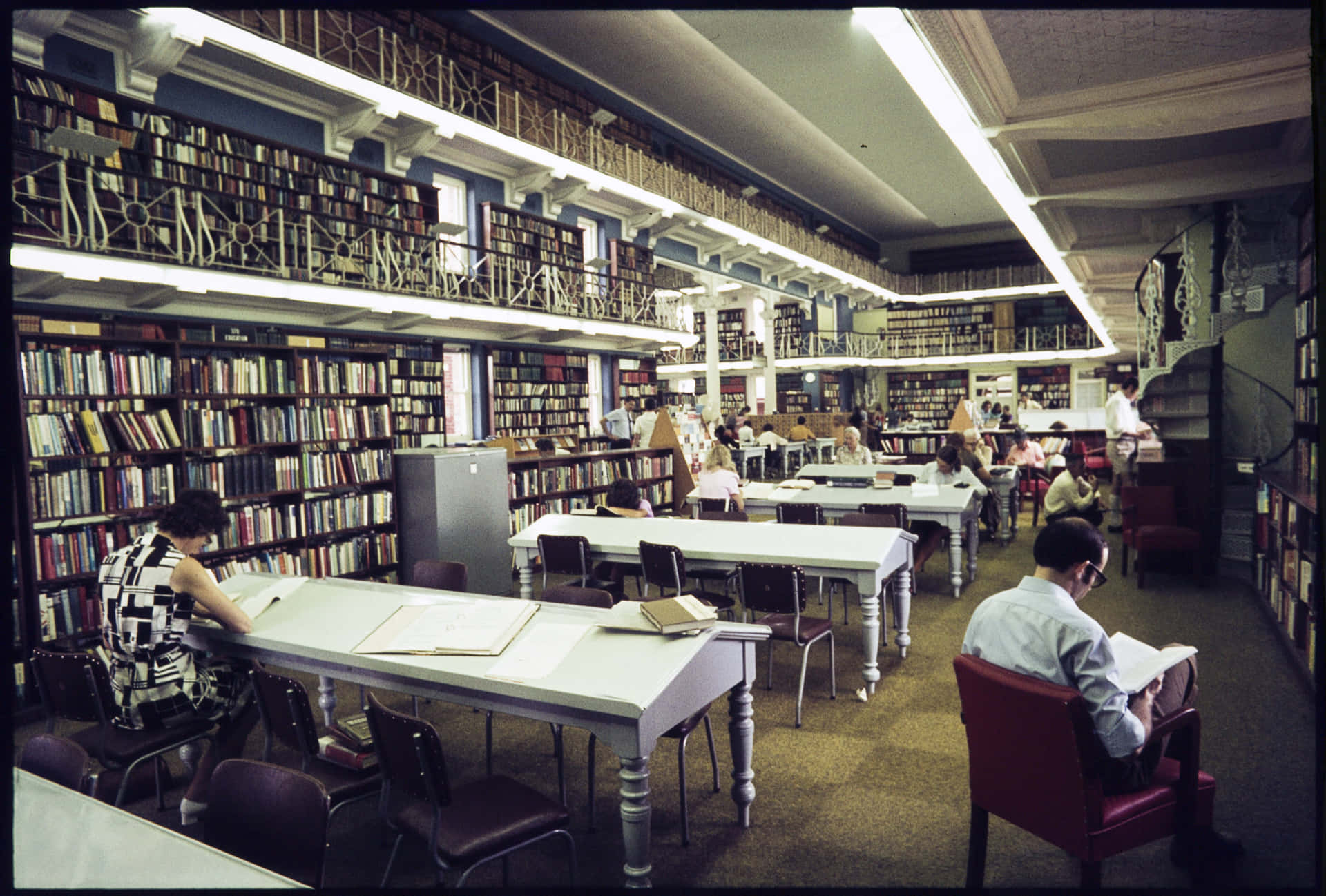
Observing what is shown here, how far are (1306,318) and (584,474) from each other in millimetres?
6184

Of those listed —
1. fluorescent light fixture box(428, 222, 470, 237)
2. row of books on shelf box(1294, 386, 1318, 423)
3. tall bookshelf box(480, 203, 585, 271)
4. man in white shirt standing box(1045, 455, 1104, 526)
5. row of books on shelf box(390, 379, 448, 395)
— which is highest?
tall bookshelf box(480, 203, 585, 271)

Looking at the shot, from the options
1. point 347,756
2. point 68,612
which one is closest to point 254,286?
point 68,612

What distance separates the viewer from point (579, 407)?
11258 mm

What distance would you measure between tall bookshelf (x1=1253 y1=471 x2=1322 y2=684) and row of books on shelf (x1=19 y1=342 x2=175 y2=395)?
635 cm

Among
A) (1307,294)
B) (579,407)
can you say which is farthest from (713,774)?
(579,407)

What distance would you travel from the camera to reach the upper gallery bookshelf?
4.27 meters

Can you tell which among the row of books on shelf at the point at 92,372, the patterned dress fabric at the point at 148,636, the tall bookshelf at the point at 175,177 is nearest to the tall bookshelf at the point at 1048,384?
the tall bookshelf at the point at 175,177

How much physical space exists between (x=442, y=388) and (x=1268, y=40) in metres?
7.84

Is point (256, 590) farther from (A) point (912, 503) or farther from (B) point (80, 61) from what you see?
(B) point (80, 61)

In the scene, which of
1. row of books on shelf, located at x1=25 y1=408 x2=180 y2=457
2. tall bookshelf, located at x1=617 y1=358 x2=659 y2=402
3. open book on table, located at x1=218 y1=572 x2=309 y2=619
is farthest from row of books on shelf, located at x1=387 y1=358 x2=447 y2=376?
open book on table, located at x1=218 y1=572 x2=309 y2=619

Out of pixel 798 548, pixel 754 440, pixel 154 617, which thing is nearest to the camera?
pixel 154 617

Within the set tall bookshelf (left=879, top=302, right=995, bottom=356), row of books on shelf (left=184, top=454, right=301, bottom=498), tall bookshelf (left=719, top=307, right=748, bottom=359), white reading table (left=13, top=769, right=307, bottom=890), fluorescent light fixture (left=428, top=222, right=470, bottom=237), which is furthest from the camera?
tall bookshelf (left=879, top=302, right=995, bottom=356)

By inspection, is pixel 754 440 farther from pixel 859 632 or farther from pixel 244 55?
pixel 244 55

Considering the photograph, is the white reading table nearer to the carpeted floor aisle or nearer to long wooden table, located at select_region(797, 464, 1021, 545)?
the carpeted floor aisle
